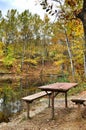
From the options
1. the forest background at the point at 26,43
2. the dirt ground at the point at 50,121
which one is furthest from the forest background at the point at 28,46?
the dirt ground at the point at 50,121

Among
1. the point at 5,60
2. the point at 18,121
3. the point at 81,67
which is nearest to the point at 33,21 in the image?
the point at 5,60

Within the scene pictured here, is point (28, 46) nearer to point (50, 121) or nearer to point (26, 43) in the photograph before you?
point (26, 43)

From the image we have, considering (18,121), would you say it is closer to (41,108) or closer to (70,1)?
(41,108)

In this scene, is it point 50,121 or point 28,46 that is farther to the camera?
point 28,46

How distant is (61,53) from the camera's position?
109 feet

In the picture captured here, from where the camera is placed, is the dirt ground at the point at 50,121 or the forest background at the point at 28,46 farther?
the forest background at the point at 28,46

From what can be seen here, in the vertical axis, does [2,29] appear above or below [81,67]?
above

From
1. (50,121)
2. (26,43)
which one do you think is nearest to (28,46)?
(26,43)

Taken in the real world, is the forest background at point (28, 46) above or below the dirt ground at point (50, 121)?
above

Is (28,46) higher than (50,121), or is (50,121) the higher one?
(28,46)

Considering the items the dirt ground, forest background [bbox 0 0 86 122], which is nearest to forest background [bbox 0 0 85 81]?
forest background [bbox 0 0 86 122]

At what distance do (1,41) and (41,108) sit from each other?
104 ft

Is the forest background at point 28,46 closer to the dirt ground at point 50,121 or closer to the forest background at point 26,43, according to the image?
the forest background at point 26,43

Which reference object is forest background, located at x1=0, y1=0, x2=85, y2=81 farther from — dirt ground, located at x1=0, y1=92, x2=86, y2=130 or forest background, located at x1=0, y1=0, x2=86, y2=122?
dirt ground, located at x1=0, y1=92, x2=86, y2=130
